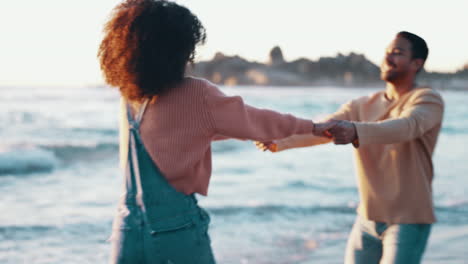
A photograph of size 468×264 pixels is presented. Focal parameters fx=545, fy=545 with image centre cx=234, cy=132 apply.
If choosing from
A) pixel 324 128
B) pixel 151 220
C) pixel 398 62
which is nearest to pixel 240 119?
pixel 151 220

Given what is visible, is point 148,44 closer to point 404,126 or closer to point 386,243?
point 404,126

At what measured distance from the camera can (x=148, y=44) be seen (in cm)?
185

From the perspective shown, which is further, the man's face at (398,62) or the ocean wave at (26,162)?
the ocean wave at (26,162)

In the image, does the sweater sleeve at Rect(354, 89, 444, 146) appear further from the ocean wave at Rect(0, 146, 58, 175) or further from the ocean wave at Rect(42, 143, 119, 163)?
the ocean wave at Rect(42, 143, 119, 163)

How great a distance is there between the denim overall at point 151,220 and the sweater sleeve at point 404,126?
1.06m

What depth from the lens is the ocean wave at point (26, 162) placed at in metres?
10.7

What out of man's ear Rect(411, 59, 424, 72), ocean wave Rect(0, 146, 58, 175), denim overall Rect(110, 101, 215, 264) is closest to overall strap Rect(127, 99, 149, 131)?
denim overall Rect(110, 101, 215, 264)

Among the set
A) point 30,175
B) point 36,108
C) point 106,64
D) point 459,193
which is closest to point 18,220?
point 30,175

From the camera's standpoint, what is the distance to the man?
2.61 meters

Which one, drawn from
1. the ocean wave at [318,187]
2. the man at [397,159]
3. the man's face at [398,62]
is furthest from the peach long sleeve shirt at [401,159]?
the ocean wave at [318,187]

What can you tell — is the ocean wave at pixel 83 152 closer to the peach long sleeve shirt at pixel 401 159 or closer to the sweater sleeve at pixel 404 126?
the peach long sleeve shirt at pixel 401 159

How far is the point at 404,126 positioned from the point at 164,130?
1237mm

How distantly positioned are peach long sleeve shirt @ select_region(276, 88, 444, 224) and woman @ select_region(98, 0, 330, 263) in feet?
3.10

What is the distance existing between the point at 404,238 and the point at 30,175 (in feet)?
29.4
